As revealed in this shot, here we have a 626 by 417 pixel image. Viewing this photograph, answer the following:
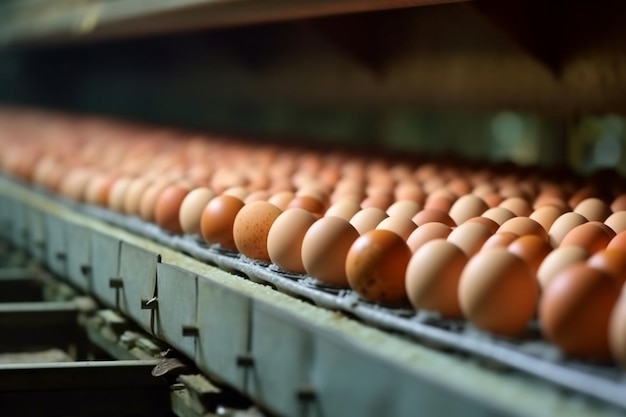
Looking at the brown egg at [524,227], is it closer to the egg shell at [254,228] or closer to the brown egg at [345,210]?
the brown egg at [345,210]

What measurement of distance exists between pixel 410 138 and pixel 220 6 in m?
3.30

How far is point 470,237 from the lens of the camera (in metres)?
1.86

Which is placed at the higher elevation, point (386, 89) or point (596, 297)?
point (386, 89)

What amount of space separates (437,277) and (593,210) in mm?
801

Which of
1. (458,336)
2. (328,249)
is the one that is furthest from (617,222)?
(458,336)

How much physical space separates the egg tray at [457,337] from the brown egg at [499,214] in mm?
440

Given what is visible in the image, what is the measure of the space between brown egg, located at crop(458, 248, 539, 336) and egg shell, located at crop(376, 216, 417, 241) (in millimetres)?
432

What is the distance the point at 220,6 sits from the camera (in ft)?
12.4

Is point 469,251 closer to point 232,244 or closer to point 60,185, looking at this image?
point 232,244

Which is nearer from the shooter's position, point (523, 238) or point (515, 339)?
point (515, 339)

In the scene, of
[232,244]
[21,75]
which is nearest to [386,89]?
[232,244]

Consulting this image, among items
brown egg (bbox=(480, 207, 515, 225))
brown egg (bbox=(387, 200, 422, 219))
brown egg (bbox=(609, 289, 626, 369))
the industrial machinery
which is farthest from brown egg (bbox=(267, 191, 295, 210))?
brown egg (bbox=(609, 289, 626, 369))

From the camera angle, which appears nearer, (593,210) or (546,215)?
(546,215)

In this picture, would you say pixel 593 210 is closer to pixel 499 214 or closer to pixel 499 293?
pixel 499 214
